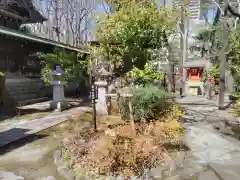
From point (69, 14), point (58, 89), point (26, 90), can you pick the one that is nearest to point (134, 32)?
point (58, 89)

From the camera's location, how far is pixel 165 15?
13148 millimetres

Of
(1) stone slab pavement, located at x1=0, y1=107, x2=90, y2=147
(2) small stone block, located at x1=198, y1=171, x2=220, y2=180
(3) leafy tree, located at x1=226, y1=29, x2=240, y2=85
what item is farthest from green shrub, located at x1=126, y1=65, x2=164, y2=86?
(3) leafy tree, located at x1=226, y1=29, x2=240, y2=85

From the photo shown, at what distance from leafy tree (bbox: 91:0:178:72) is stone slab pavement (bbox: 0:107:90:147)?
12.2 feet

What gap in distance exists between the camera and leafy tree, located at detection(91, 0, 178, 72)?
1297 centimetres

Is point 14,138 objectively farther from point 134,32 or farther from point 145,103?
point 134,32

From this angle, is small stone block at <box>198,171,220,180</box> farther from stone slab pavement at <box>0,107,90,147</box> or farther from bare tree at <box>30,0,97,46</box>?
bare tree at <box>30,0,97,46</box>

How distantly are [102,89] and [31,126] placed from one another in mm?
3691

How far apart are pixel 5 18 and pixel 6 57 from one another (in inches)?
221

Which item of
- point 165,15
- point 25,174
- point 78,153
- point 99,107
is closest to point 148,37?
point 165,15

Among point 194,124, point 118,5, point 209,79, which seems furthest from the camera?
point 209,79

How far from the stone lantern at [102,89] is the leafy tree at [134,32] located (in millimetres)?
1918

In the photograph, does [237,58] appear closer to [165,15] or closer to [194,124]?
[165,15]

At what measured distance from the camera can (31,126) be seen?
1027 cm

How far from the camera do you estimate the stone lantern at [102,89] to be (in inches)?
487
